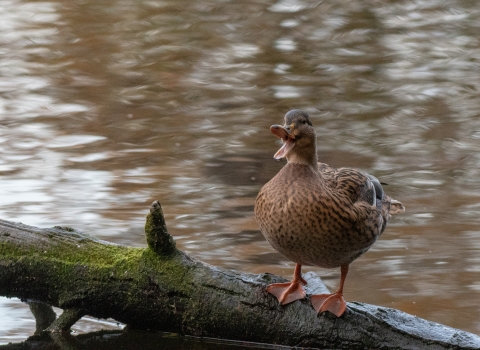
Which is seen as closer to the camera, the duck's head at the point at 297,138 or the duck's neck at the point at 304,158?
the duck's head at the point at 297,138

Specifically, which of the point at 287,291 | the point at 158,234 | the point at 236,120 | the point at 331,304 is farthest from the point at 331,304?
the point at 236,120

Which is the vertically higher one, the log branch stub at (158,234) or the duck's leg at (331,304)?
the log branch stub at (158,234)

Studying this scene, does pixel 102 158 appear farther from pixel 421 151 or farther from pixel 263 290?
pixel 263 290

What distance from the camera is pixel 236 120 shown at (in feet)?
31.1

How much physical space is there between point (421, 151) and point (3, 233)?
517 centimetres

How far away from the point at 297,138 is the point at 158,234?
0.85 m

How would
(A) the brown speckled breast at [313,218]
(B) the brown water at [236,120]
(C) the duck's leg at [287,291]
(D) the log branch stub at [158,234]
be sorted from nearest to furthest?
(D) the log branch stub at [158,234] < (A) the brown speckled breast at [313,218] < (C) the duck's leg at [287,291] < (B) the brown water at [236,120]

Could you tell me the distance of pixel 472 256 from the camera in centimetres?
609

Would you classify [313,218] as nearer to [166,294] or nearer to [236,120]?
[166,294]

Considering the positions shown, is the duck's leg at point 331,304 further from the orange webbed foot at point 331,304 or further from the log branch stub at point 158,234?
the log branch stub at point 158,234

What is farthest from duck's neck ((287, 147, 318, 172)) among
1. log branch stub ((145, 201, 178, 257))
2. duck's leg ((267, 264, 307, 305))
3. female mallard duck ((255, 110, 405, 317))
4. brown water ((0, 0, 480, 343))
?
brown water ((0, 0, 480, 343))

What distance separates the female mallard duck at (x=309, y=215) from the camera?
4.20m

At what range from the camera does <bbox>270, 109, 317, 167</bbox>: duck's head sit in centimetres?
432

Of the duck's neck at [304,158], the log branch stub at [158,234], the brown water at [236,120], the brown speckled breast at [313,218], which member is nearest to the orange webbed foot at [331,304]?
the brown speckled breast at [313,218]
